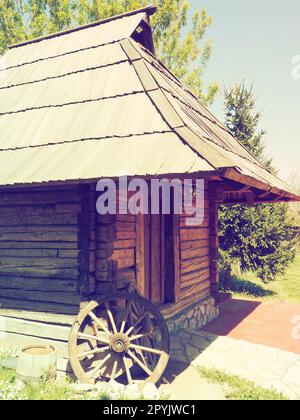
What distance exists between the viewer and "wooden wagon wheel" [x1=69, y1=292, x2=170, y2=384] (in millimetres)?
5051

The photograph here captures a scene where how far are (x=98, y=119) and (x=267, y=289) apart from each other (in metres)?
10.0

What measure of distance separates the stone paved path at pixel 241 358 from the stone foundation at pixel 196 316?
0.67 ft

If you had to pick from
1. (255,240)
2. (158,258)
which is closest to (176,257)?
(158,258)

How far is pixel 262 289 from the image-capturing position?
44.3 feet

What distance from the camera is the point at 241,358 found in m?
6.48

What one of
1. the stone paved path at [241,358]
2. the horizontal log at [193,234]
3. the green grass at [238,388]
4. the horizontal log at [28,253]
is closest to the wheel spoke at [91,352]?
the stone paved path at [241,358]

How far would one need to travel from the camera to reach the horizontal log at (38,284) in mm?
5488

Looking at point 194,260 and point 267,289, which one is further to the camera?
point 267,289

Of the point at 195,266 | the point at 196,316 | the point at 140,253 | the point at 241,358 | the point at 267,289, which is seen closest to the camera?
the point at 140,253

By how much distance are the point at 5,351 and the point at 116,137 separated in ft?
12.0

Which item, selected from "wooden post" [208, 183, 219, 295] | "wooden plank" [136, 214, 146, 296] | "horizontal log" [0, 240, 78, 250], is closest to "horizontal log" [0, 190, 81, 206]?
"horizontal log" [0, 240, 78, 250]

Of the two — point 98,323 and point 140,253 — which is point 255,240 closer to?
point 140,253

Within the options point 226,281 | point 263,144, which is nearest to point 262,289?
point 226,281

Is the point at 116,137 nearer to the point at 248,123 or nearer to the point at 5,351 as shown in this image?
the point at 5,351
